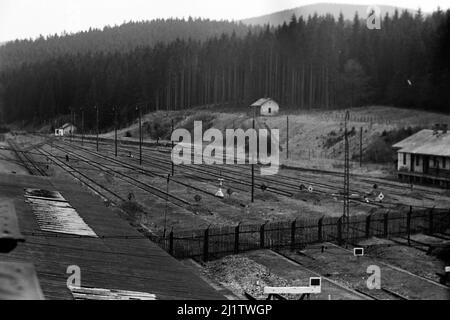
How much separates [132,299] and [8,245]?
6.51m

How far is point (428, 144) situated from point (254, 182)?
1468 centimetres

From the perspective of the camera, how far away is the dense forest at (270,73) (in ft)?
251

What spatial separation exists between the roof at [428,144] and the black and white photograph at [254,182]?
209mm

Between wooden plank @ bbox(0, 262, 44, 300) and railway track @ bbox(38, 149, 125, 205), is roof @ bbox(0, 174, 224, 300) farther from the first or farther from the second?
railway track @ bbox(38, 149, 125, 205)

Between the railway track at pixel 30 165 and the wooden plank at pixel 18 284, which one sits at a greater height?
the wooden plank at pixel 18 284

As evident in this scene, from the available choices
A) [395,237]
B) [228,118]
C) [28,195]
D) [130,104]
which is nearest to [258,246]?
[395,237]

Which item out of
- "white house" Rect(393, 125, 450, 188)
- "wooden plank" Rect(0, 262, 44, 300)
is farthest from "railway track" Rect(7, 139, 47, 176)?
"wooden plank" Rect(0, 262, 44, 300)

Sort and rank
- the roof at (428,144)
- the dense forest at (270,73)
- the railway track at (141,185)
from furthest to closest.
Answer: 1. the dense forest at (270,73)
2. the roof at (428,144)
3. the railway track at (141,185)

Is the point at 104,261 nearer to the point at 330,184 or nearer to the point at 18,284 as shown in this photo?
the point at 18,284

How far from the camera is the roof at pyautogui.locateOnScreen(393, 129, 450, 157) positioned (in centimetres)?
4338

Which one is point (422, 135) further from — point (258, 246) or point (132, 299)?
point (132, 299)

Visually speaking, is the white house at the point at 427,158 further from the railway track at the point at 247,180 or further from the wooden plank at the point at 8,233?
the wooden plank at the point at 8,233

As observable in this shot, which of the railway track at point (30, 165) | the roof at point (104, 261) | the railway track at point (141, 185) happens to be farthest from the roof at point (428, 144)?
the roof at point (104, 261)

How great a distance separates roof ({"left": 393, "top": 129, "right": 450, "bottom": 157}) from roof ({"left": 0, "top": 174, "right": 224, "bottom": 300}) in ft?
98.5
